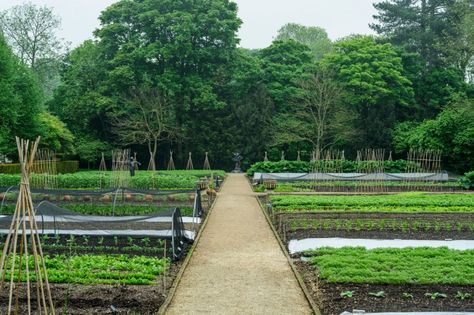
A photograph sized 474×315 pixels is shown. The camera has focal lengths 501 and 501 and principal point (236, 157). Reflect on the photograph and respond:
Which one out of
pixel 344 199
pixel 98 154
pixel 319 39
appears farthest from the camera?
pixel 319 39

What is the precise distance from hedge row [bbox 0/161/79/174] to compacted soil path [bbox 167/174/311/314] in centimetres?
1967

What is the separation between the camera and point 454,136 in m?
31.0

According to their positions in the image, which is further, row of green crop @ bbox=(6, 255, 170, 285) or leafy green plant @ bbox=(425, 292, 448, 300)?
row of green crop @ bbox=(6, 255, 170, 285)

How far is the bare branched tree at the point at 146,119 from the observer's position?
36938 mm

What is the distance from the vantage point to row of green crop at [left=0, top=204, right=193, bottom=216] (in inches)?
666

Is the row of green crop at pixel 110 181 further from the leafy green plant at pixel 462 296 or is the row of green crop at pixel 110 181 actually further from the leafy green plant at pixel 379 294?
the leafy green plant at pixel 462 296

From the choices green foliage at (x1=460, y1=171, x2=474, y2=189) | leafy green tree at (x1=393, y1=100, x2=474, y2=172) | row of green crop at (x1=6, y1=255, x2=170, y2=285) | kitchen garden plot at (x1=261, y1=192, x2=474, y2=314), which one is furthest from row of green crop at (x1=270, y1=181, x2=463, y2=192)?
row of green crop at (x1=6, y1=255, x2=170, y2=285)

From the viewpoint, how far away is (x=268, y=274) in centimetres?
940

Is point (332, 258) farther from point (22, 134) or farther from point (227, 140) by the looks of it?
point (227, 140)

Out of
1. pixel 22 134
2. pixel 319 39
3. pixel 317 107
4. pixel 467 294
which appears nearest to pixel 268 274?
pixel 467 294

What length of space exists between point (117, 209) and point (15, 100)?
12502 mm

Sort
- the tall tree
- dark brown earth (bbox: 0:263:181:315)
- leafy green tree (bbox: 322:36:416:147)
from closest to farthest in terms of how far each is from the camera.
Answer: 1. dark brown earth (bbox: 0:263:181:315)
2. leafy green tree (bbox: 322:36:416:147)
3. the tall tree

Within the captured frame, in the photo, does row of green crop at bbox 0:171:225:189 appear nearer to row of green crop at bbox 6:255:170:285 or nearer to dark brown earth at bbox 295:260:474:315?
row of green crop at bbox 6:255:170:285

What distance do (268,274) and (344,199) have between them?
10.9m
